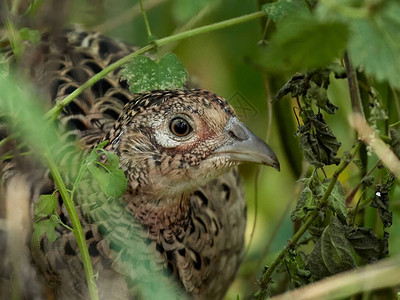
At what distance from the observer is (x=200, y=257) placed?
2.51 meters

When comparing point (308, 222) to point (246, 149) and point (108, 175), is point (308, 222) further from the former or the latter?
point (108, 175)

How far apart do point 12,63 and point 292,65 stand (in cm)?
149

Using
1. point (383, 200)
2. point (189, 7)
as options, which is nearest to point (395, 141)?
point (383, 200)

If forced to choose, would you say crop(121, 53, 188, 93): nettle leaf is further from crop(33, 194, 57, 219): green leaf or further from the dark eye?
crop(33, 194, 57, 219): green leaf

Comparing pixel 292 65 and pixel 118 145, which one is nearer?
pixel 292 65

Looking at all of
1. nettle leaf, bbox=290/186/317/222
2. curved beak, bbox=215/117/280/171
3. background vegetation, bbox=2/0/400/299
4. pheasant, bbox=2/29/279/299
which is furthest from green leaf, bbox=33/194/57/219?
nettle leaf, bbox=290/186/317/222

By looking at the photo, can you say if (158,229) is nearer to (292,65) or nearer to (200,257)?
(200,257)

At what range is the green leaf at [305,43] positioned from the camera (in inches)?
61.7

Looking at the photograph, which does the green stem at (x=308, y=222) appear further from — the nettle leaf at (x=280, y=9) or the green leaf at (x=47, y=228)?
the green leaf at (x=47, y=228)

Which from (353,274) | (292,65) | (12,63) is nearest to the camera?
(292,65)

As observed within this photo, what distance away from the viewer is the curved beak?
2.16 metres

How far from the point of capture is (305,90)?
6.41 ft

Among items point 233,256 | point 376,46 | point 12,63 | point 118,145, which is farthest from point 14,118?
point 233,256

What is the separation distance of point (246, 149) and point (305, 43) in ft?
2.02
